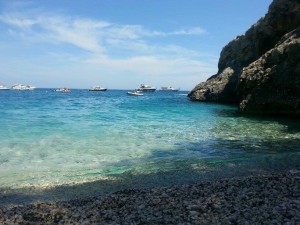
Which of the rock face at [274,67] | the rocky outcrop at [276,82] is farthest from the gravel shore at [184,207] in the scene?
the rock face at [274,67]

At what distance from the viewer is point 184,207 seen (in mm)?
8023

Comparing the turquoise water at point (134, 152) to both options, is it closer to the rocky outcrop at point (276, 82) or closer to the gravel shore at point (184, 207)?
the gravel shore at point (184, 207)

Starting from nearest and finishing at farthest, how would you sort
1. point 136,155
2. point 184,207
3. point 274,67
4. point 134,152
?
1. point 184,207
2. point 136,155
3. point 134,152
4. point 274,67

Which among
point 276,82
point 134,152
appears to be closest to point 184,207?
point 134,152

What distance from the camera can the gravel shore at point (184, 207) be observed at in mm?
7258

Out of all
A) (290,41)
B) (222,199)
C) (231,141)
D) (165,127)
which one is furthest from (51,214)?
(290,41)

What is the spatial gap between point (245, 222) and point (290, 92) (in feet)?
97.6

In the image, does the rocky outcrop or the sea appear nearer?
the sea

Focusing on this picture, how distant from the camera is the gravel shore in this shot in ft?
23.8

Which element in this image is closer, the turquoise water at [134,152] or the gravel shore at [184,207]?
the gravel shore at [184,207]

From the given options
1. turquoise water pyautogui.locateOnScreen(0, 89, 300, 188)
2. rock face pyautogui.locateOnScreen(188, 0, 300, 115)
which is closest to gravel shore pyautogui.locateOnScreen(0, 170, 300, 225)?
turquoise water pyautogui.locateOnScreen(0, 89, 300, 188)

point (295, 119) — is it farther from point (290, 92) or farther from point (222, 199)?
point (222, 199)

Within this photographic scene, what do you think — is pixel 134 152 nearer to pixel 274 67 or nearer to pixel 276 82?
pixel 276 82

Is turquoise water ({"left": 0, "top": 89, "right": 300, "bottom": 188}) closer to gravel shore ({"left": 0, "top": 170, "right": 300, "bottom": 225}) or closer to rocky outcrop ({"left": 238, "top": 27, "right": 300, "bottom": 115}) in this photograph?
gravel shore ({"left": 0, "top": 170, "right": 300, "bottom": 225})
